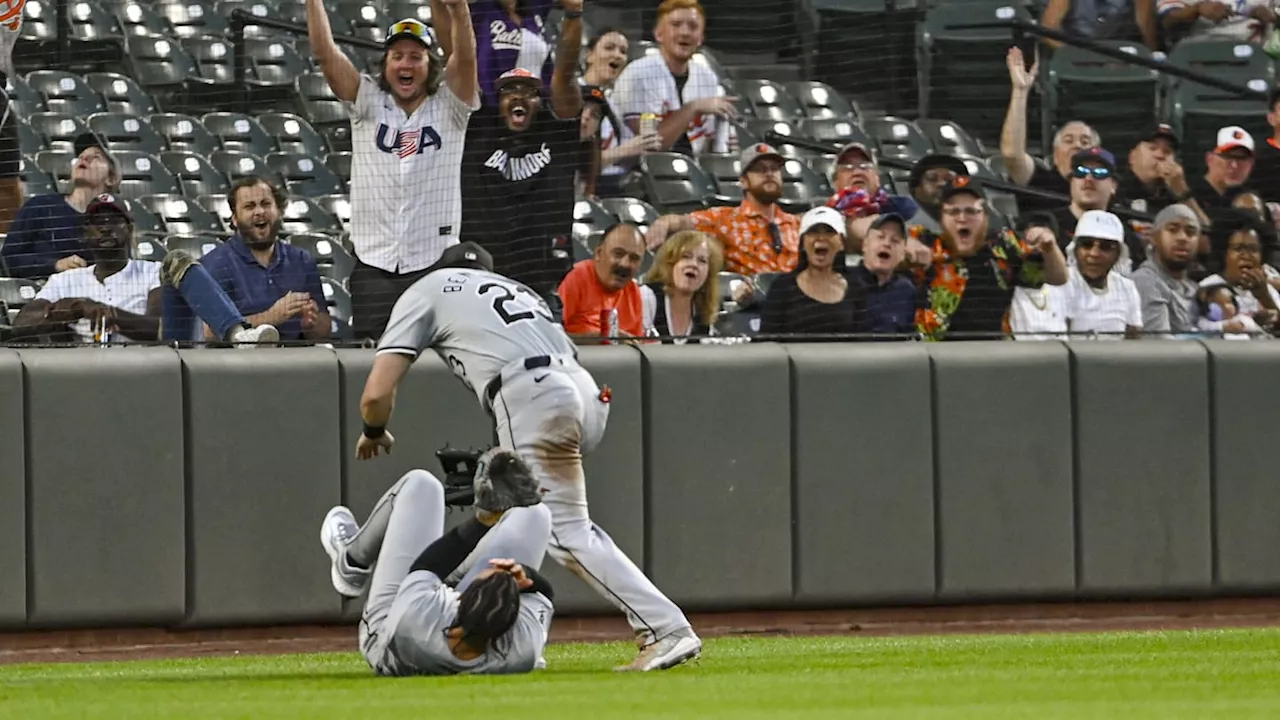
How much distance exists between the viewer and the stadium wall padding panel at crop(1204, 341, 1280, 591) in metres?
11.4

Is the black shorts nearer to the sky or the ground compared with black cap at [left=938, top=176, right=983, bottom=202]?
nearer to the sky

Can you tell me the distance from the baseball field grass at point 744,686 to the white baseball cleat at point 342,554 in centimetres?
33

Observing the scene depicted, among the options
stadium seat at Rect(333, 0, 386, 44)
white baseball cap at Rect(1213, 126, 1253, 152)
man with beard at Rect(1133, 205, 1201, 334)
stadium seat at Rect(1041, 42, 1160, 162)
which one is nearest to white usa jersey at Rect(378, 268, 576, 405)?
stadium seat at Rect(333, 0, 386, 44)

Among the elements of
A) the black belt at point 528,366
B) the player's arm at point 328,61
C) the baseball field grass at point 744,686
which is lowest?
the baseball field grass at point 744,686

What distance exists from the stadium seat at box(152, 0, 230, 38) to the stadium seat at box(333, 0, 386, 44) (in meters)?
0.59

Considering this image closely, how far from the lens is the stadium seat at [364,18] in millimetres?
10719

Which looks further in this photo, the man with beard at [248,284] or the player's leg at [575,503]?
the man with beard at [248,284]

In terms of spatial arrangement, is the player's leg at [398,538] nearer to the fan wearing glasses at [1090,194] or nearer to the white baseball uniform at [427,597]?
the white baseball uniform at [427,597]

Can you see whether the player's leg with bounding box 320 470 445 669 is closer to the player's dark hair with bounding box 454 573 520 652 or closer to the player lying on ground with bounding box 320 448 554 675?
the player lying on ground with bounding box 320 448 554 675

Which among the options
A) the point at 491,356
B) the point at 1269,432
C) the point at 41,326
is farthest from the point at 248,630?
the point at 1269,432

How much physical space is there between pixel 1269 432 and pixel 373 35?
5.15 meters

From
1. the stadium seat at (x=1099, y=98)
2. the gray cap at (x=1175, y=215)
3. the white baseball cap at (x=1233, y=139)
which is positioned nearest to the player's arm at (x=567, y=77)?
the stadium seat at (x=1099, y=98)

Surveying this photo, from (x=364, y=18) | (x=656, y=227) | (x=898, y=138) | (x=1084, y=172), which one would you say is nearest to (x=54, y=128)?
(x=364, y=18)

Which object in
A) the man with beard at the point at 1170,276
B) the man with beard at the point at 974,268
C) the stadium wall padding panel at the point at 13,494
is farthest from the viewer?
the man with beard at the point at 1170,276
